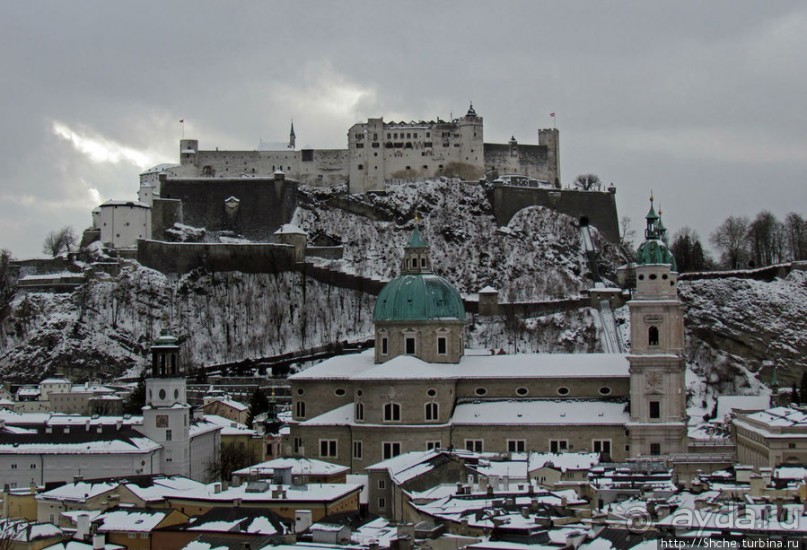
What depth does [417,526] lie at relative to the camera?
45000 millimetres

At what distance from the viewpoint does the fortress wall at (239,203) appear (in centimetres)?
13200

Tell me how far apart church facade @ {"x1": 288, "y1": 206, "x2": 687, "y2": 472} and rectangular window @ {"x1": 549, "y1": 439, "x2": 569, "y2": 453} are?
5cm

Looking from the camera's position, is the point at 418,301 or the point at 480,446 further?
the point at 418,301

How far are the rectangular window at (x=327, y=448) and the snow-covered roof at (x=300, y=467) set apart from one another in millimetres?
2816

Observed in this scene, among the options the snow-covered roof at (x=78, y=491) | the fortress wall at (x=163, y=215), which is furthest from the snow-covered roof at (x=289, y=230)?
the snow-covered roof at (x=78, y=491)

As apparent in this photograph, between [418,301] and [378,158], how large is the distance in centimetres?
6569

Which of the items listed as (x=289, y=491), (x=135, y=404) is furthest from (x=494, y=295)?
(x=289, y=491)

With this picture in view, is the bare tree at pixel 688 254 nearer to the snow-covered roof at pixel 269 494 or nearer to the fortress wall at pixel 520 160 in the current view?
the fortress wall at pixel 520 160

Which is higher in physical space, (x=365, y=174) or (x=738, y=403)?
(x=365, y=174)

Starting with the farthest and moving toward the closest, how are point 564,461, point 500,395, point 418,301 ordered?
1. point 418,301
2. point 500,395
3. point 564,461

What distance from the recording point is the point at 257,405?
317 ft

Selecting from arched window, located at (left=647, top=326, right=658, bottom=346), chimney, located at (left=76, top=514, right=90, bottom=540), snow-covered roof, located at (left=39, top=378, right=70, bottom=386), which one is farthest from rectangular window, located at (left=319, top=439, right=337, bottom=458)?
snow-covered roof, located at (left=39, top=378, right=70, bottom=386)

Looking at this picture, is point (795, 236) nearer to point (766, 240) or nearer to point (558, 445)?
point (766, 240)

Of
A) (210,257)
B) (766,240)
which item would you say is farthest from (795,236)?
(210,257)
